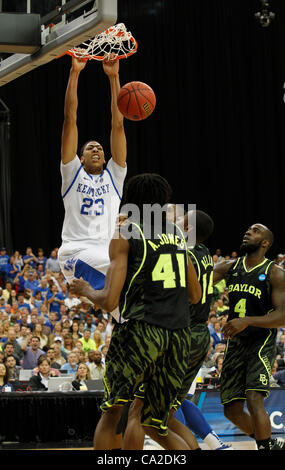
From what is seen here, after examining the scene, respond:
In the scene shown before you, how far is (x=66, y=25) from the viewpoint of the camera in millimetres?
6922

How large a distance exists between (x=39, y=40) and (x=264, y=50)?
74.6 ft

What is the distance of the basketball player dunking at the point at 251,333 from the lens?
266 inches

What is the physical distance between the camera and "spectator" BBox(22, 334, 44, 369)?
14969 mm

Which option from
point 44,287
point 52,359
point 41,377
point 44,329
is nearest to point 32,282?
point 44,287

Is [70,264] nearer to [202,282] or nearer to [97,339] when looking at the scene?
[202,282]

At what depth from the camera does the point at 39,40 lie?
7129mm

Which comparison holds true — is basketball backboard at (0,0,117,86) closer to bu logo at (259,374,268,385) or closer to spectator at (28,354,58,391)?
bu logo at (259,374,268,385)

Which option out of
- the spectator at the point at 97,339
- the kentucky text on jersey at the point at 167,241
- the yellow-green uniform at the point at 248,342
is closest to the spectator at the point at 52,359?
the spectator at the point at 97,339

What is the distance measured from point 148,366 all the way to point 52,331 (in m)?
12.9

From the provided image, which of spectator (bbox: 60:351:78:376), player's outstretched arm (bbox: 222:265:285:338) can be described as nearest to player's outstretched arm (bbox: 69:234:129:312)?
player's outstretched arm (bbox: 222:265:285:338)

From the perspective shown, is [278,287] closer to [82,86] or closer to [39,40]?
[39,40]

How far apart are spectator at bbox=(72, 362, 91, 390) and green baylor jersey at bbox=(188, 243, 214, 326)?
669cm

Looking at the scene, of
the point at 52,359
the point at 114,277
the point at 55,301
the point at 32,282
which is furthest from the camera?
the point at 32,282

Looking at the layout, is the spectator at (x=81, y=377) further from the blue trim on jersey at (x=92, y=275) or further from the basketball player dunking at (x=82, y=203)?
the blue trim on jersey at (x=92, y=275)
